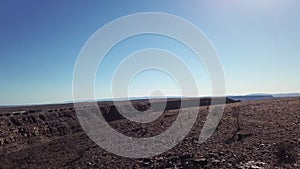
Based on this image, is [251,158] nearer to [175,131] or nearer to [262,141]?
[262,141]

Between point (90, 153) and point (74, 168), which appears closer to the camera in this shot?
point (74, 168)

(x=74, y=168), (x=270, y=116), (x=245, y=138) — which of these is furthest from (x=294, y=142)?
(x=74, y=168)

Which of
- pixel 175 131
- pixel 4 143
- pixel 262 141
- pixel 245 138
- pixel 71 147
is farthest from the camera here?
pixel 4 143

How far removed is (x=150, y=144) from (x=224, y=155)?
6295mm

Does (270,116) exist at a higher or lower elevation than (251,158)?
higher

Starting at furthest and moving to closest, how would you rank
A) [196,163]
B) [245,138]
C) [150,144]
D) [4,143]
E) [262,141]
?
[4,143] < [150,144] < [245,138] < [262,141] < [196,163]

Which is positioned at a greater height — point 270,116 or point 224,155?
point 270,116

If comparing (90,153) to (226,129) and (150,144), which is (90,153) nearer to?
(150,144)

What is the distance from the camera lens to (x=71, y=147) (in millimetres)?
25781

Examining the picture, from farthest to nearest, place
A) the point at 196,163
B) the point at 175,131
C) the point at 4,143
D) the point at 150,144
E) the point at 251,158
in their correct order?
1. the point at 4,143
2. the point at 175,131
3. the point at 150,144
4. the point at 196,163
5. the point at 251,158

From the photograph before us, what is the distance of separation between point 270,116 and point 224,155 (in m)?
10.2

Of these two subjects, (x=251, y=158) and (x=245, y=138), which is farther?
(x=245, y=138)

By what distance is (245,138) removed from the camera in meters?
18.2

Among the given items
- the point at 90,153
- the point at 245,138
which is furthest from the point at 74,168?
the point at 245,138
